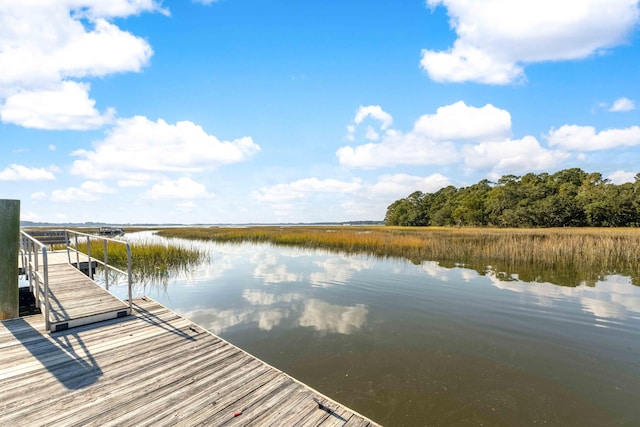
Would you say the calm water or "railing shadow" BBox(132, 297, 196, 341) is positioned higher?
"railing shadow" BBox(132, 297, 196, 341)

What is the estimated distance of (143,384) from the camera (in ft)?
13.1

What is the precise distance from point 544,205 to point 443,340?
6439 cm

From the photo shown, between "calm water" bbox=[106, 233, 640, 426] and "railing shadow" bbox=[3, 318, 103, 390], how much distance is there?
114 inches

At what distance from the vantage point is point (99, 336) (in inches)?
216

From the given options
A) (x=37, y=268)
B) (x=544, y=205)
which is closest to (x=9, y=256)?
(x=37, y=268)

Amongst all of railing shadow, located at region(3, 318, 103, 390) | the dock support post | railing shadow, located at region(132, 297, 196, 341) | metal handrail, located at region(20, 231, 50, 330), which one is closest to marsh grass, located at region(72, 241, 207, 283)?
metal handrail, located at region(20, 231, 50, 330)

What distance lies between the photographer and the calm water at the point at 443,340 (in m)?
4.73

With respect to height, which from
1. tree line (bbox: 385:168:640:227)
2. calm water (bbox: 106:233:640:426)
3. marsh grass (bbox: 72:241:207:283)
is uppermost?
tree line (bbox: 385:168:640:227)

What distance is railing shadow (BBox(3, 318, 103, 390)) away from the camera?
414 cm

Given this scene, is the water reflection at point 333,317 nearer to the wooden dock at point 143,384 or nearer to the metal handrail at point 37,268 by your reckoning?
the wooden dock at point 143,384

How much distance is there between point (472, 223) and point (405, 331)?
72.2 metres

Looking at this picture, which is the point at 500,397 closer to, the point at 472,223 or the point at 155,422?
the point at 155,422

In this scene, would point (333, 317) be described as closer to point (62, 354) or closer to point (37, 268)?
point (62, 354)

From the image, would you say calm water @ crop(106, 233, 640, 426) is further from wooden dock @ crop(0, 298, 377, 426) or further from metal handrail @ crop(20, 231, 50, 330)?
metal handrail @ crop(20, 231, 50, 330)
